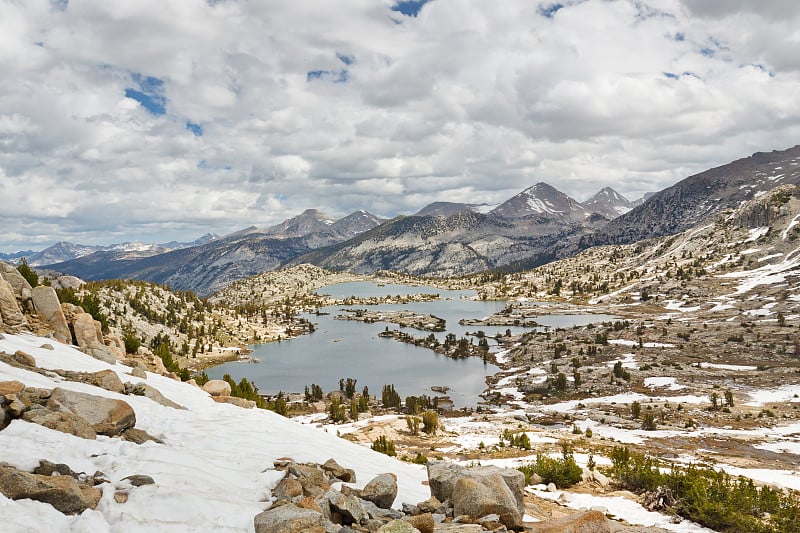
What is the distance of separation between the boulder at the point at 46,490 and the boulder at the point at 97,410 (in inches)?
124

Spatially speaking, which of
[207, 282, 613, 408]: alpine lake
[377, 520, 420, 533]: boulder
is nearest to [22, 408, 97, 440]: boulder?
[377, 520, 420, 533]: boulder

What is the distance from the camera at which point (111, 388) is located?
619 inches

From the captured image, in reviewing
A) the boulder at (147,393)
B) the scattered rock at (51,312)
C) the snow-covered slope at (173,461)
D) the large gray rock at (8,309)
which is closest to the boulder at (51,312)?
the scattered rock at (51,312)

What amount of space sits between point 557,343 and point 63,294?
245ft

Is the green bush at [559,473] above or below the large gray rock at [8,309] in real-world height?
below

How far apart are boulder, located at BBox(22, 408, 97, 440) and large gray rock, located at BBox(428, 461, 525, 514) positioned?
29.9 ft

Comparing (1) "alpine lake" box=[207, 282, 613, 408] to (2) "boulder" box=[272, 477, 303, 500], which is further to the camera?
(1) "alpine lake" box=[207, 282, 613, 408]

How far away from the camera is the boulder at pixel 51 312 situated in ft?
74.6

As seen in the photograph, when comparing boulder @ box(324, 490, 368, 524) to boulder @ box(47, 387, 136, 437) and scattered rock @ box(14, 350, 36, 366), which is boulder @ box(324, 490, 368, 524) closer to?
boulder @ box(47, 387, 136, 437)

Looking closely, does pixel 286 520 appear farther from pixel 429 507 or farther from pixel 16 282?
pixel 16 282

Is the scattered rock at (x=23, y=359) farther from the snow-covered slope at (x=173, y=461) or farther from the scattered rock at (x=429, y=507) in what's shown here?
the scattered rock at (x=429, y=507)

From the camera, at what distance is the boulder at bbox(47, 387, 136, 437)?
11531mm

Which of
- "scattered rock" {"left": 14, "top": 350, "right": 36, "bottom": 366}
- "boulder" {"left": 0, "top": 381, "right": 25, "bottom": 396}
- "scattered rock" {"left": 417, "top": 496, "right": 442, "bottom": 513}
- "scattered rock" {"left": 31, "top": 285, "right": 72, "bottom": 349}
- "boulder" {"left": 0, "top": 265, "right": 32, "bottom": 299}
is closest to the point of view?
"boulder" {"left": 0, "top": 381, "right": 25, "bottom": 396}

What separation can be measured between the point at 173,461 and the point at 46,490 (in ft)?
11.4
